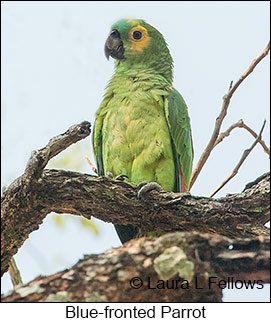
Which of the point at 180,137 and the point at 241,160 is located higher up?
the point at 180,137

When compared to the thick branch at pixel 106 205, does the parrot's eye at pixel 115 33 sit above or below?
above

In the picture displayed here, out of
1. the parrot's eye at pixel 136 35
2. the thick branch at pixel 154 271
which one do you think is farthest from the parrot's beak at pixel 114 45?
the thick branch at pixel 154 271

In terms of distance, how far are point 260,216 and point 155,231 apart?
0.63 m

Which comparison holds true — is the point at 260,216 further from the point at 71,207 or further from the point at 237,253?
the point at 71,207

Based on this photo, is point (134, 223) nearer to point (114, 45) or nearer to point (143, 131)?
point (143, 131)

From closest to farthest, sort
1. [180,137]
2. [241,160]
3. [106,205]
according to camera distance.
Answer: [106,205] → [241,160] → [180,137]

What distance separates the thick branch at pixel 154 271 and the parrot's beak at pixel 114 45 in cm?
277

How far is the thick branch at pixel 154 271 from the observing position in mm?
1539

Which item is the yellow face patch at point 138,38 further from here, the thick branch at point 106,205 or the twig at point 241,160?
the thick branch at point 106,205

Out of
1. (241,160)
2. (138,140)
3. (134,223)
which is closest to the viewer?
(134,223)

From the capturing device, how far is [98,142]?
3787 millimetres

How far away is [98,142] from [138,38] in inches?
39.8

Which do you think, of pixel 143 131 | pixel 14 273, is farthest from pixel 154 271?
pixel 143 131

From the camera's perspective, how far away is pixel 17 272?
7.93 ft
